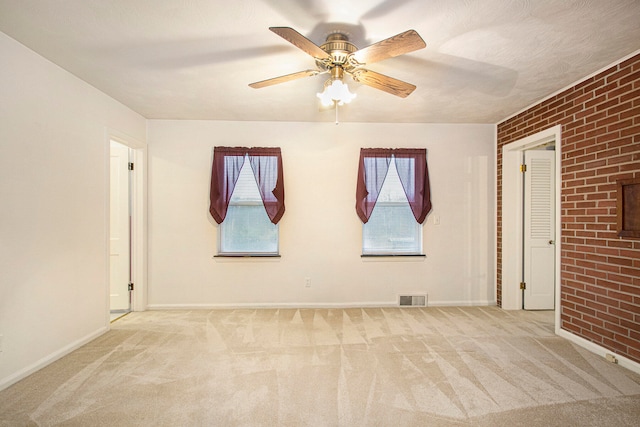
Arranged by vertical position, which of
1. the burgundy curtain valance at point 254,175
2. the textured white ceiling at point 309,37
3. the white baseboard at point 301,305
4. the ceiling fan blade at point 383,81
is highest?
the textured white ceiling at point 309,37

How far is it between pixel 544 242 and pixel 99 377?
16.1 feet

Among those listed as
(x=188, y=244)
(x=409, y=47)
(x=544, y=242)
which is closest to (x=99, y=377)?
(x=188, y=244)

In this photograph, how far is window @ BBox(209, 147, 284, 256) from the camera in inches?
150

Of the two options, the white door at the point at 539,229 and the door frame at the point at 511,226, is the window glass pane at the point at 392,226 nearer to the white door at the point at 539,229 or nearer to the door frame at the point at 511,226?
the door frame at the point at 511,226

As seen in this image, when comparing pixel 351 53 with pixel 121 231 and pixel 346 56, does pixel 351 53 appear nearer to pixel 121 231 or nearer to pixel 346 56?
pixel 346 56

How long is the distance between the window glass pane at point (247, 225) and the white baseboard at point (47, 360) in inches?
61.6

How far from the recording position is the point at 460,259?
4.02 m

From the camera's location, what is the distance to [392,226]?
405 centimetres

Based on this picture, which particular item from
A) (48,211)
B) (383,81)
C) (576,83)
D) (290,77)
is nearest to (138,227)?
(48,211)

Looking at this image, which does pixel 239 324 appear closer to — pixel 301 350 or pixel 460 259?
pixel 301 350

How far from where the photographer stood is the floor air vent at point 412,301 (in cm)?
393

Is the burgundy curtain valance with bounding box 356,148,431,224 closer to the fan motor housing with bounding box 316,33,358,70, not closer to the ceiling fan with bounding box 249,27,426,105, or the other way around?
the ceiling fan with bounding box 249,27,426,105

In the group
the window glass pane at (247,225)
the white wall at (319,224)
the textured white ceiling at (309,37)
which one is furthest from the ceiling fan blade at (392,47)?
the window glass pane at (247,225)

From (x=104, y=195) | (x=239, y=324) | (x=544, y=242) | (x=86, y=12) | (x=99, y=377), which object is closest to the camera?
(x=86, y=12)
